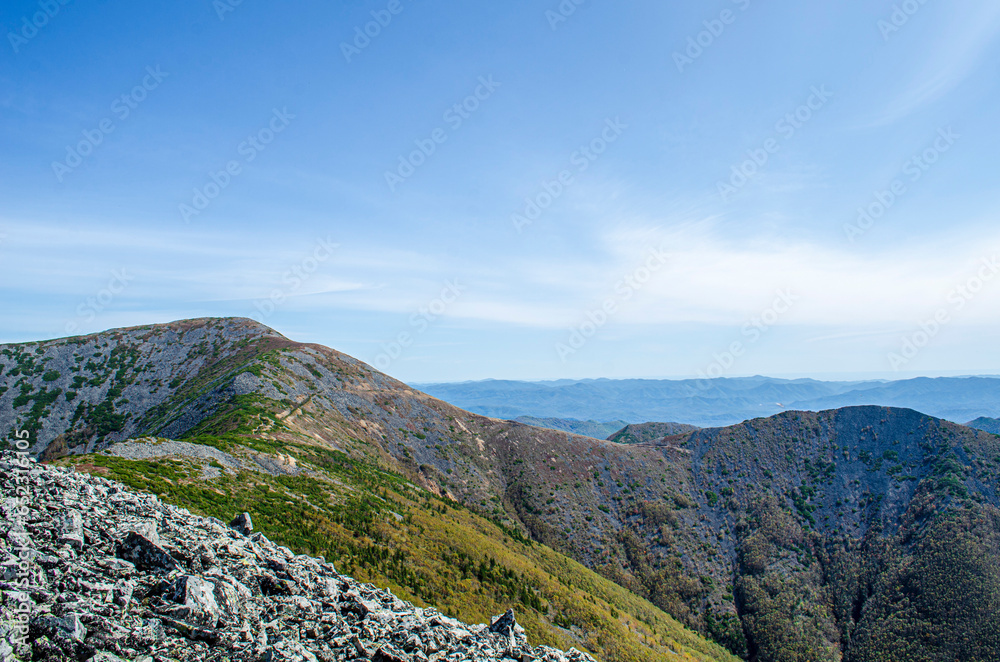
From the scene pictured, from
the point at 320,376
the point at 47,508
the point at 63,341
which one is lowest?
the point at 47,508

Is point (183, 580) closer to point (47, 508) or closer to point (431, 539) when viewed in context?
point (47, 508)

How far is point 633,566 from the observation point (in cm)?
8112

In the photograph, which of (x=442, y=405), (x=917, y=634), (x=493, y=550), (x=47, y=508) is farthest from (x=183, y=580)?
(x=442, y=405)

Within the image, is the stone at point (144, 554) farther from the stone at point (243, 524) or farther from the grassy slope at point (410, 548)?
the grassy slope at point (410, 548)

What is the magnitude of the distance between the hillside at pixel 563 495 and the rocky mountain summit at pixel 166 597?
1082 centimetres

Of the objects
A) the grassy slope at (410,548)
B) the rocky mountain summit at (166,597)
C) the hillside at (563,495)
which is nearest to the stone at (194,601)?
the rocky mountain summit at (166,597)

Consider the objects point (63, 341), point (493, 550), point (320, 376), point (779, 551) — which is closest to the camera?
point (493, 550)

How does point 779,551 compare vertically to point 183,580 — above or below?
below

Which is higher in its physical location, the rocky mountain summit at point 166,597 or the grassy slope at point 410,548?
the rocky mountain summit at point 166,597

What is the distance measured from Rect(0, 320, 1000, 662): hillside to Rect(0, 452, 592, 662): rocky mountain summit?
10818mm

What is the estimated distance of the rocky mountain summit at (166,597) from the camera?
12477mm

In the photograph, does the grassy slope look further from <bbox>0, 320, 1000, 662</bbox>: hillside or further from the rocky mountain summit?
the rocky mountain summit

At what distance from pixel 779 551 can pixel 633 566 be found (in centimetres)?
3027

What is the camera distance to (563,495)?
93375mm
